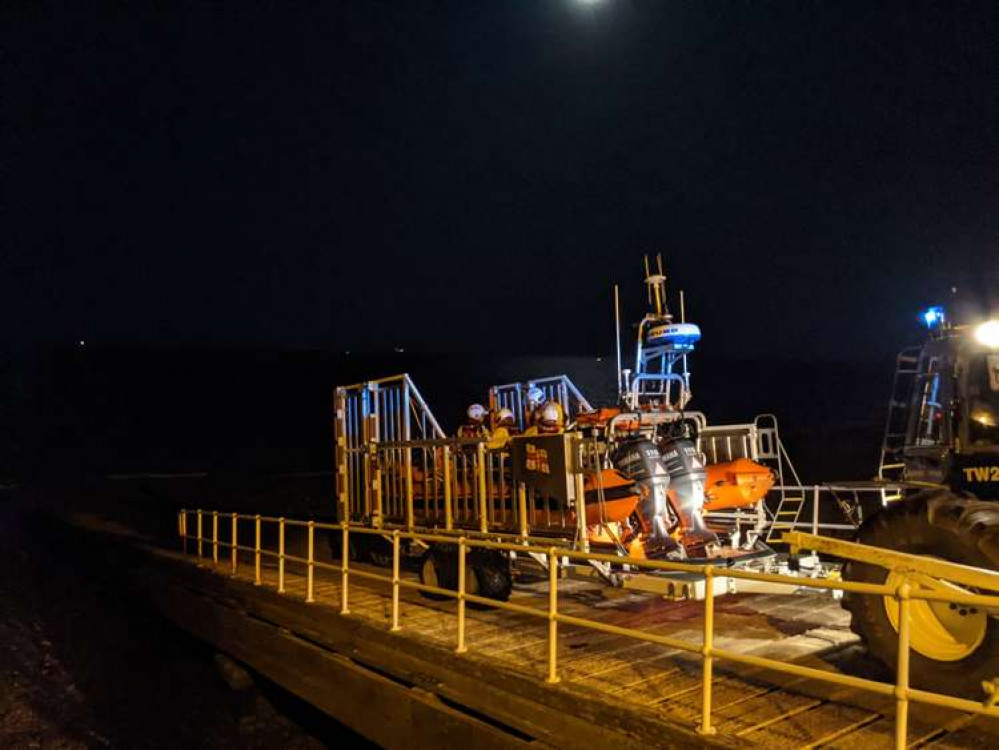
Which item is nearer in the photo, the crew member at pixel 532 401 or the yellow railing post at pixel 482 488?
the yellow railing post at pixel 482 488

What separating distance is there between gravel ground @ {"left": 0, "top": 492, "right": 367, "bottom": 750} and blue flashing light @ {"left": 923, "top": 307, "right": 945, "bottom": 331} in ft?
26.4

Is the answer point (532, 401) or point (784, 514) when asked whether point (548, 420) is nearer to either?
point (532, 401)

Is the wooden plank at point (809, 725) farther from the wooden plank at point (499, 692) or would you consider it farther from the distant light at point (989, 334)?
the distant light at point (989, 334)

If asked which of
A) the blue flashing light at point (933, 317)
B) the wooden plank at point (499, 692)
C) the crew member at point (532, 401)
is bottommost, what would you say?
the wooden plank at point (499, 692)

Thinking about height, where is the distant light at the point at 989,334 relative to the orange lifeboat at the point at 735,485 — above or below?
above

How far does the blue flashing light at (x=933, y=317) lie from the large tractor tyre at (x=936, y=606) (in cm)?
184

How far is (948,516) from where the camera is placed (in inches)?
192

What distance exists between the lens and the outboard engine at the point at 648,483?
25.3 feet

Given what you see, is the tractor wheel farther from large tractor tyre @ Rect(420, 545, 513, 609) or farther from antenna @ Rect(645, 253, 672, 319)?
antenna @ Rect(645, 253, 672, 319)

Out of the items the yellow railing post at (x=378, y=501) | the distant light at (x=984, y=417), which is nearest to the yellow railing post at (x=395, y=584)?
the yellow railing post at (x=378, y=501)

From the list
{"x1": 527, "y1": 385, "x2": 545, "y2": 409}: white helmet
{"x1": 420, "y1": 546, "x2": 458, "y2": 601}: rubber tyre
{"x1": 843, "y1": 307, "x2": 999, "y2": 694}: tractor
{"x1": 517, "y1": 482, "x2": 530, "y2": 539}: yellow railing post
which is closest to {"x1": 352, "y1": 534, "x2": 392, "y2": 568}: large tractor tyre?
{"x1": 420, "y1": 546, "x2": 458, "y2": 601}: rubber tyre

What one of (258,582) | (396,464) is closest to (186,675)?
(258,582)

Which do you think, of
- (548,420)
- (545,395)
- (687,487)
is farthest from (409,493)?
(687,487)

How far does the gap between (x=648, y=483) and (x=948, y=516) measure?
125 inches
